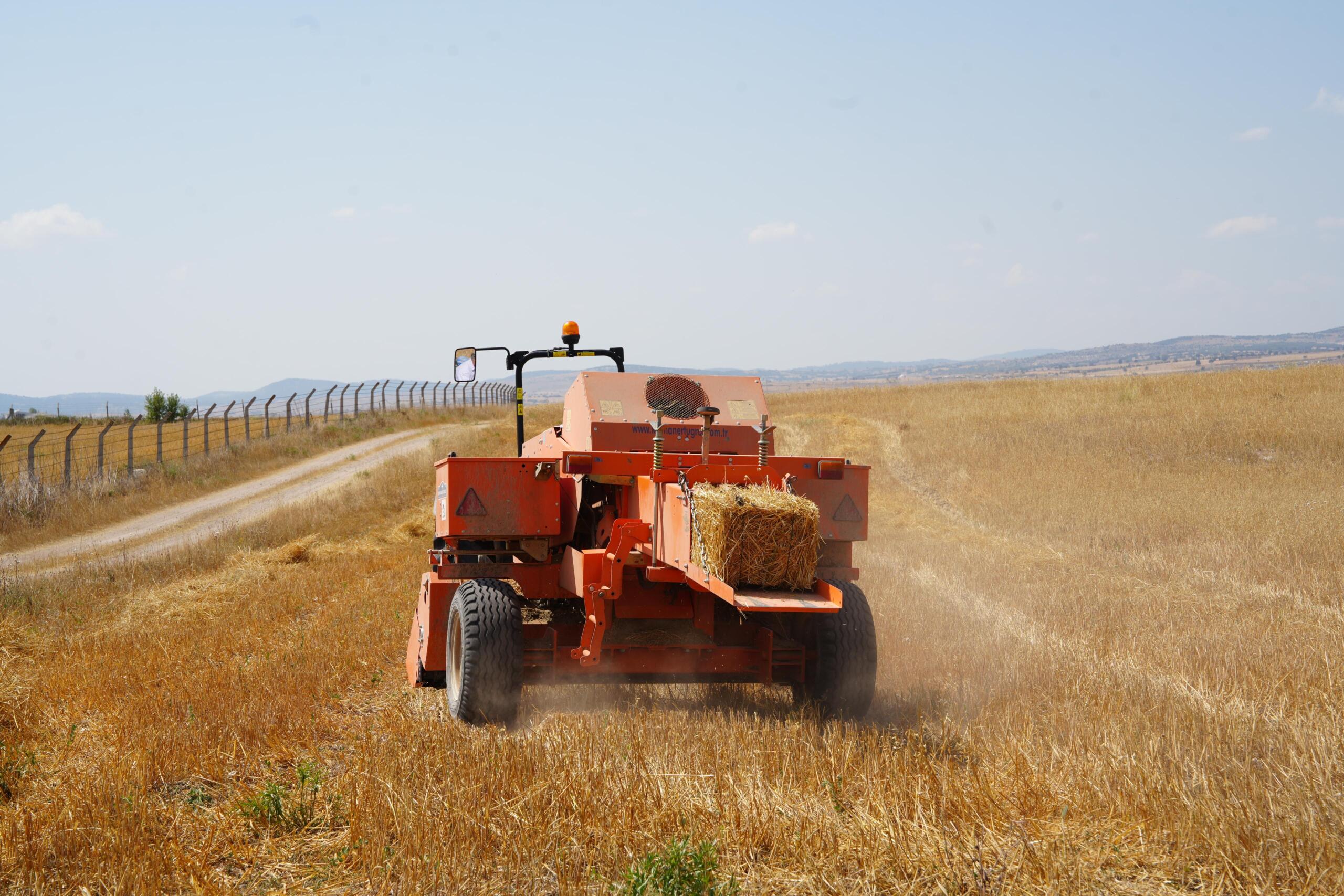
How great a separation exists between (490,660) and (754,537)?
82.1 inches

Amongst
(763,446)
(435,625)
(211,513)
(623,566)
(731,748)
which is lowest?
(211,513)

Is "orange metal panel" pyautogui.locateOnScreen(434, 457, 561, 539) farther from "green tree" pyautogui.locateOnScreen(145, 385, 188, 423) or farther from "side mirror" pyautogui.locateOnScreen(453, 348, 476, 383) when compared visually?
"green tree" pyautogui.locateOnScreen(145, 385, 188, 423)

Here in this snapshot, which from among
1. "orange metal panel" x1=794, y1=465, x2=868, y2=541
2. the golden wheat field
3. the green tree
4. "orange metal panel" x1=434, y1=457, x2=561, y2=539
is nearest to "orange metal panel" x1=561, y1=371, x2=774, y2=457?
"orange metal panel" x1=434, y1=457, x2=561, y2=539

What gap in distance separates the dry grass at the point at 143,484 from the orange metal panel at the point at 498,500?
1452 centimetres

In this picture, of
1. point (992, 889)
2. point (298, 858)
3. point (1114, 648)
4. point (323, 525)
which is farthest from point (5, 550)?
point (992, 889)

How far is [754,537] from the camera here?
5301 millimetres

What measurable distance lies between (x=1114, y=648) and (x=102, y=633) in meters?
9.54

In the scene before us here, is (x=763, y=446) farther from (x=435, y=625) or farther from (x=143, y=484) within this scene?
(x=143, y=484)

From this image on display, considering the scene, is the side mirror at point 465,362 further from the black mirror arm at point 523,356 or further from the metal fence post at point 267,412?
the metal fence post at point 267,412

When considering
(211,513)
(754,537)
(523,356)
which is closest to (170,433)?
(211,513)

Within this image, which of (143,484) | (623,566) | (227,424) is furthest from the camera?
(227,424)

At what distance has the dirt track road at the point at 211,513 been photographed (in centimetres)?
1672

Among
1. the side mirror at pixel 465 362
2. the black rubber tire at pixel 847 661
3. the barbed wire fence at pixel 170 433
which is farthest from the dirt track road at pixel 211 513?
the black rubber tire at pixel 847 661

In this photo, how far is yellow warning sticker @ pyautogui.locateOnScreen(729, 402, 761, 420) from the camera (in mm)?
7820
